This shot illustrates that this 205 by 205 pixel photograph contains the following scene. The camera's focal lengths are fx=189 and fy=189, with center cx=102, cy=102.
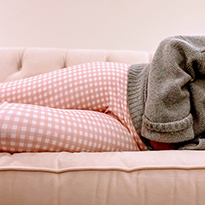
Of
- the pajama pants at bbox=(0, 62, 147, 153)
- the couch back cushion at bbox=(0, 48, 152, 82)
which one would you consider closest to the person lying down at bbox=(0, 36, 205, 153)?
the pajama pants at bbox=(0, 62, 147, 153)

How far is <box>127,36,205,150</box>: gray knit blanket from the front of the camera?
21.2 inches

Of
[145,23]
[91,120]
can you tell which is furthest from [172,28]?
[91,120]

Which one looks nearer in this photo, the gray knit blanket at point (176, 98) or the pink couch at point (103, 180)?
the pink couch at point (103, 180)

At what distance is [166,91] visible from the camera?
55cm

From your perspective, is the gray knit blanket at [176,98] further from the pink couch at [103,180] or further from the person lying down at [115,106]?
the pink couch at [103,180]

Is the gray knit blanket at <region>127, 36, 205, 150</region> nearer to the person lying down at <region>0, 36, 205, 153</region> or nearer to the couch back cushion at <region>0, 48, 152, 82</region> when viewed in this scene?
the person lying down at <region>0, 36, 205, 153</region>

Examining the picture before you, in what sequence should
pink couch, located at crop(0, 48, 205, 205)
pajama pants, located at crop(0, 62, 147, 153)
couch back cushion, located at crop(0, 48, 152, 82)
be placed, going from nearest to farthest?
1. pink couch, located at crop(0, 48, 205, 205)
2. pajama pants, located at crop(0, 62, 147, 153)
3. couch back cushion, located at crop(0, 48, 152, 82)

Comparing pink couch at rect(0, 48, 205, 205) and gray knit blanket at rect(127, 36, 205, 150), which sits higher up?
gray knit blanket at rect(127, 36, 205, 150)

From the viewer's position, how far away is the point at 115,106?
655mm

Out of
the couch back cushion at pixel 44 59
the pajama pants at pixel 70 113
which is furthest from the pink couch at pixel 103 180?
the couch back cushion at pixel 44 59

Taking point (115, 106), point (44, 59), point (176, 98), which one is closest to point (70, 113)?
point (115, 106)

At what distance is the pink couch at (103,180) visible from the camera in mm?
355

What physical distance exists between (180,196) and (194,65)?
1.26 feet

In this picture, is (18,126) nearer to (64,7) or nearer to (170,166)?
(170,166)
